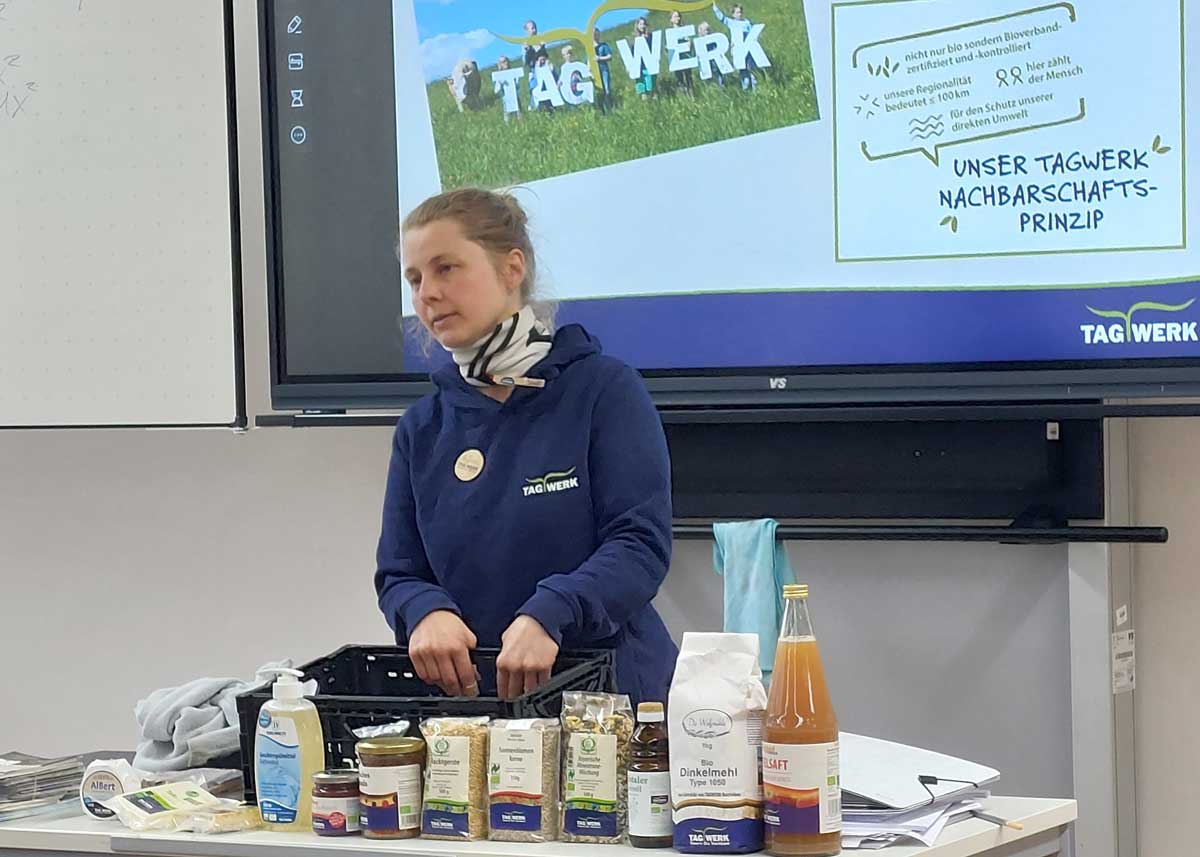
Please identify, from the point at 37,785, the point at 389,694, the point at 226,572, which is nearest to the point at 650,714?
the point at 389,694

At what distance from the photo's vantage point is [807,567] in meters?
2.83

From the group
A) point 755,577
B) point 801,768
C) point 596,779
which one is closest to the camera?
point 801,768

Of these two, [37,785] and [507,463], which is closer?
[37,785]

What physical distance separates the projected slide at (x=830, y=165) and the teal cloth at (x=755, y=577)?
1.05 ft

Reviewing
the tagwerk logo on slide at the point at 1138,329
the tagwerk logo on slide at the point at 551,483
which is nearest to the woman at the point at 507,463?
the tagwerk logo on slide at the point at 551,483

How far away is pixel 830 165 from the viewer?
2.75 m

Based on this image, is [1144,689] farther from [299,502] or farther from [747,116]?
[299,502]

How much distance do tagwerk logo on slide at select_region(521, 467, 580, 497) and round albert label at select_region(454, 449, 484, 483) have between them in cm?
7

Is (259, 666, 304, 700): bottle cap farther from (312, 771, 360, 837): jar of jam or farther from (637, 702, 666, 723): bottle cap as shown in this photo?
(637, 702, 666, 723): bottle cap

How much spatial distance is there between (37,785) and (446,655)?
0.51 meters

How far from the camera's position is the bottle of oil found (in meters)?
1.37

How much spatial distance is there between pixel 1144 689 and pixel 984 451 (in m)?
0.51

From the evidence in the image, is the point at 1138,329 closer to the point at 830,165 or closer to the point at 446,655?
the point at 830,165

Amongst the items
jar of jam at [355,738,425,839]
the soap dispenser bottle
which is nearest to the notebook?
jar of jam at [355,738,425,839]
